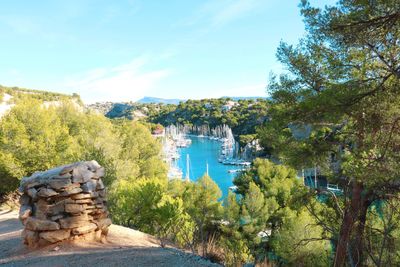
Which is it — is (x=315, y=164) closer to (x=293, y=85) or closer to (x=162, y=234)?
(x=293, y=85)

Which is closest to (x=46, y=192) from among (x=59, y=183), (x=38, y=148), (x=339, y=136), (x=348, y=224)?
(x=59, y=183)

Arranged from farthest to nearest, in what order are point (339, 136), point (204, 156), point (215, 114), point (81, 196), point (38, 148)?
point (215, 114) → point (204, 156) → point (38, 148) → point (81, 196) → point (339, 136)

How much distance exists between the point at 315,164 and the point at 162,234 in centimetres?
598

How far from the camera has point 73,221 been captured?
661 centimetres

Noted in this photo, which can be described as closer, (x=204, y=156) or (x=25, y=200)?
(x=25, y=200)

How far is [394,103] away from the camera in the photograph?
15.7 ft

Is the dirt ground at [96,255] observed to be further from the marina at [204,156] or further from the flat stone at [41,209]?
the marina at [204,156]

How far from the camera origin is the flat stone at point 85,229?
21.7 feet

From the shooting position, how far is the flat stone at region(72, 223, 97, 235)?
6.61m

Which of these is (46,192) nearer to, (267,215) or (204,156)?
(267,215)

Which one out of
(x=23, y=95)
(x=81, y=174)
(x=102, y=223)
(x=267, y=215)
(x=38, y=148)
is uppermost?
(x=23, y=95)

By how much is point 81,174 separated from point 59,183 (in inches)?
19.2

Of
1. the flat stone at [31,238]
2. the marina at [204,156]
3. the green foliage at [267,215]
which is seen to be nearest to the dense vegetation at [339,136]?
the green foliage at [267,215]

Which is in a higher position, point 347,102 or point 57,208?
point 347,102
